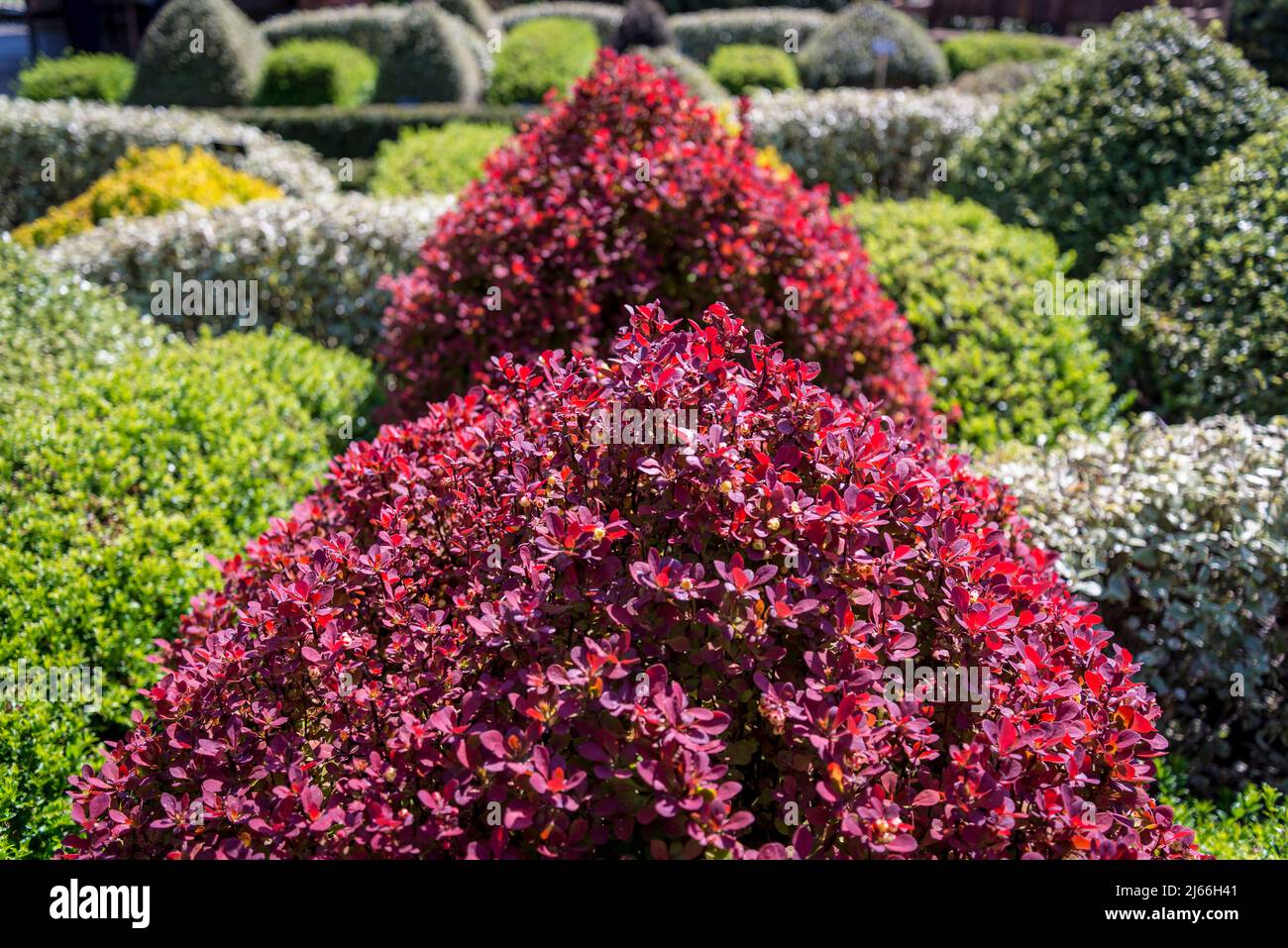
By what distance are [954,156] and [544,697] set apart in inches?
269

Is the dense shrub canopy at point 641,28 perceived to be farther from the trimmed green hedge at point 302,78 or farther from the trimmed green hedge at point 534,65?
the trimmed green hedge at point 302,78

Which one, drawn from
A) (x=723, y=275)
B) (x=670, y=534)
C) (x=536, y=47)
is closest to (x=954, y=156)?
(x=723, y=275)

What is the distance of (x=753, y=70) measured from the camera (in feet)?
52.6

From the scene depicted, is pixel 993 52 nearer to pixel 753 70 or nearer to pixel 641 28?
pixel 753 70

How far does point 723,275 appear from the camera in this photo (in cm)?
376

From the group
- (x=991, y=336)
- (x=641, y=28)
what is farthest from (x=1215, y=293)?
(x=641, y=28)

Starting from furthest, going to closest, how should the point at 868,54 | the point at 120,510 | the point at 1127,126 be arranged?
the point at 868,54 → the point at 1127,126 → the point at 120,510

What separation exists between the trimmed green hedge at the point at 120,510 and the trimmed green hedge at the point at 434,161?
14.1 ft

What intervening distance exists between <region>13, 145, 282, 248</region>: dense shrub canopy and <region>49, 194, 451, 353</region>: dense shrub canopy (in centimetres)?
174

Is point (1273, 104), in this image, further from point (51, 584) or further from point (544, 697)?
point (51, 584)

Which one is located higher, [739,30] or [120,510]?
[739,30]

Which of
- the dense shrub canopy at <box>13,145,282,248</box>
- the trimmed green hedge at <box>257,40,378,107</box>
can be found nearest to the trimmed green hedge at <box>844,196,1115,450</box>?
the dense shrub canopy at <box>13,145,282,248</box>

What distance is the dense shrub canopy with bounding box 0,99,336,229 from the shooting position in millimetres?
9555

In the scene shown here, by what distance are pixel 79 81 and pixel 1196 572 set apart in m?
19.4
